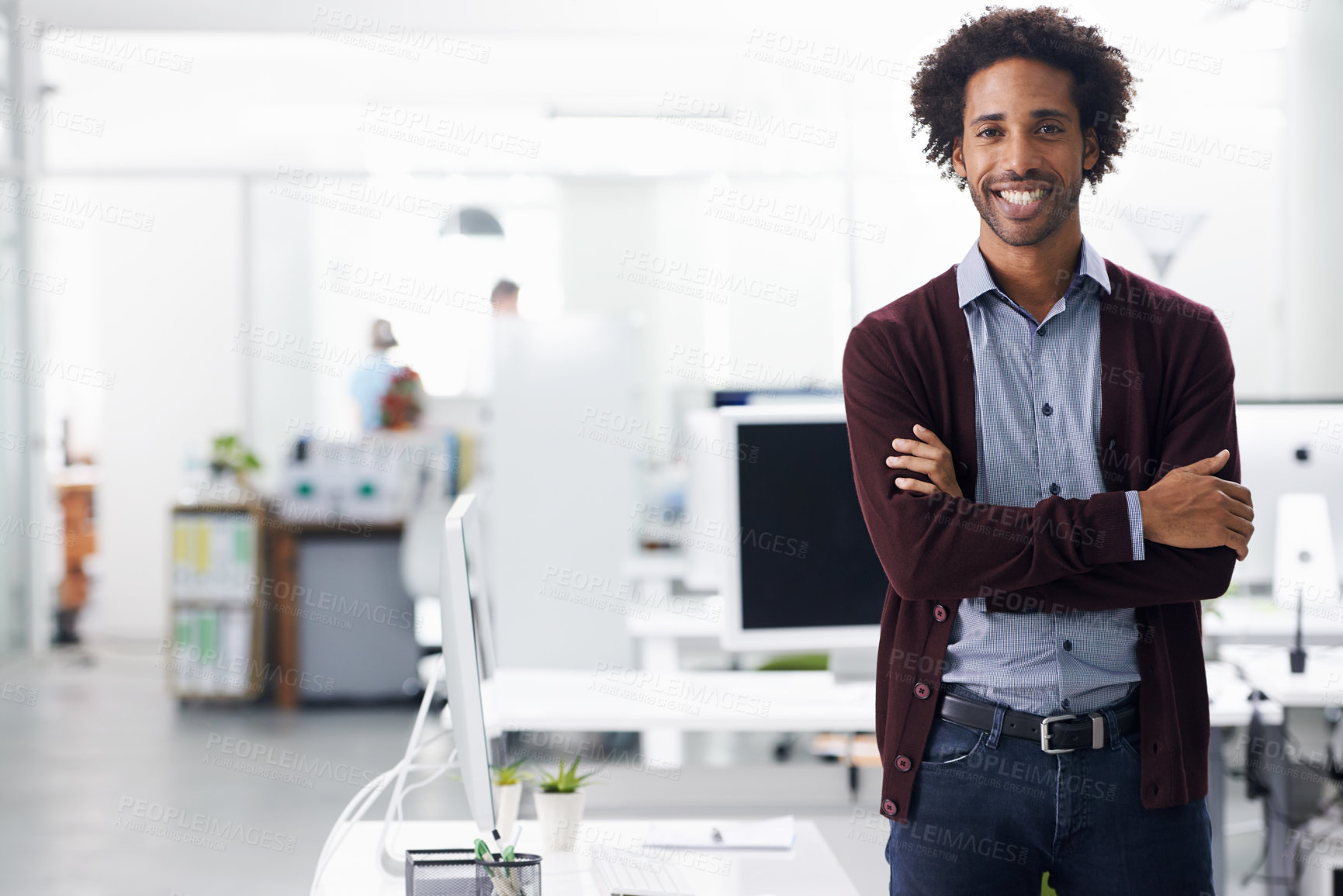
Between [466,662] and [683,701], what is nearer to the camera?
[466,662]

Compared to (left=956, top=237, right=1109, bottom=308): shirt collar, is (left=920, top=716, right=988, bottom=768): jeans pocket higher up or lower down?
lower down

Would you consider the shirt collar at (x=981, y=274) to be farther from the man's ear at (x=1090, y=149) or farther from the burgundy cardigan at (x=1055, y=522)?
the man's ear at (x=1090, y=149)

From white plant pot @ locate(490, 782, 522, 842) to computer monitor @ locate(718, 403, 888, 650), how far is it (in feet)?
2.35

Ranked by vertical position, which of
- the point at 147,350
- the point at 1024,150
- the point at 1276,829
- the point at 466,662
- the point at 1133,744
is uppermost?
the point at 147,350

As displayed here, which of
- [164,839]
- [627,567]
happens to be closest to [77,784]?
[164,839]

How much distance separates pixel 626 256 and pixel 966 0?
9.00 ft

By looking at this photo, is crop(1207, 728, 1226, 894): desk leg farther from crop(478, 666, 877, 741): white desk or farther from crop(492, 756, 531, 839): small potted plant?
crop(492, 756, 531, 839): small potted plant

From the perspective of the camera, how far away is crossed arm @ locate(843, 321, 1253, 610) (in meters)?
1.46

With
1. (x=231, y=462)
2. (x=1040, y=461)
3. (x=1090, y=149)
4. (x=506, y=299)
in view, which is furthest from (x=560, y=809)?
(x=506, y=299)

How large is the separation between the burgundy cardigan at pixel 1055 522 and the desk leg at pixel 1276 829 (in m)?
1.32

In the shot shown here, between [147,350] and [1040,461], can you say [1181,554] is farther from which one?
[147,350]

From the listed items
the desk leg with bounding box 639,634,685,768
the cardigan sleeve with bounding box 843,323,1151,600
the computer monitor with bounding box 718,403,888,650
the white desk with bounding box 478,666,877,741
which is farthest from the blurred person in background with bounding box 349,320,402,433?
the cardigan sleeve with bounding box 843,323,1151,600

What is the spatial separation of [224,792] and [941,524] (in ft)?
A: 11.7

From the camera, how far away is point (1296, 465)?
2975mm
